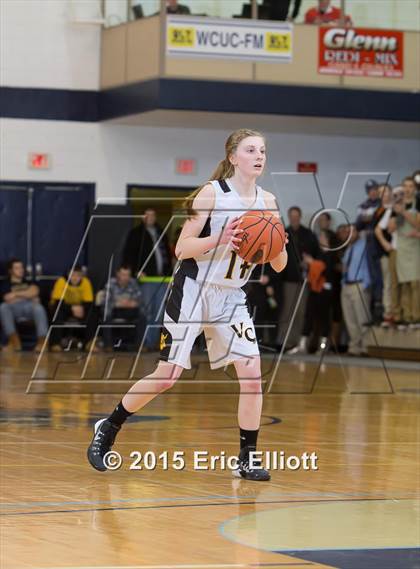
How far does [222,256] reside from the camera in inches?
295

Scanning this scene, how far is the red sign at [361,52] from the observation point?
2152 centimetres

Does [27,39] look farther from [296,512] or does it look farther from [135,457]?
[296,512]

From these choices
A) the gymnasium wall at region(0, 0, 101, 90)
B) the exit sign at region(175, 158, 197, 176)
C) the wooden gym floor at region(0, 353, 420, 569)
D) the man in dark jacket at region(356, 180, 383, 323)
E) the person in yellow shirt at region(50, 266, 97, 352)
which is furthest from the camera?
the exit sign at region(175, 158, 197, 176)

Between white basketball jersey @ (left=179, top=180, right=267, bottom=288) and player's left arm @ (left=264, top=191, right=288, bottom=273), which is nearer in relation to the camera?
white basketball jersey @ (left=179, top=180, right=267, bottom=288)

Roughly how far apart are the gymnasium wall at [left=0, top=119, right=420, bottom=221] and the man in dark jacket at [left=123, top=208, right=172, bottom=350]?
215 cm

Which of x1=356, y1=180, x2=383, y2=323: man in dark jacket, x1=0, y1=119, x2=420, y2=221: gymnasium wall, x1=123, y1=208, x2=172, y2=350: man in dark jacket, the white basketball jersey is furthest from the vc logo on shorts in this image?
x1=0, y1=119, x2=420, y2=221: gymnasium wall

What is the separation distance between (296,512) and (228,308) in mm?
1561

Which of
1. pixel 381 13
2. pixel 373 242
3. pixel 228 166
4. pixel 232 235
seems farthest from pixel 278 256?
pixel 381 13


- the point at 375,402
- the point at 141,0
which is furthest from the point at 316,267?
the point at 375,402

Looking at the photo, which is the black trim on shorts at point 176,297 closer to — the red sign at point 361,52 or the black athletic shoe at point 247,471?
the black athletic shoe at point 247,471

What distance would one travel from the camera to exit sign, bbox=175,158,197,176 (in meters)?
23.5

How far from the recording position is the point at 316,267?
21.1m

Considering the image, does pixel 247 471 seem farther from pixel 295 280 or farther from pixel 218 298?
pixel 295 280

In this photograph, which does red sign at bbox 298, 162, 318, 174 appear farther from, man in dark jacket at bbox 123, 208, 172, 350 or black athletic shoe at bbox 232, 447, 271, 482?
black athletic shoe at bbox 232, 447, 271, 482
